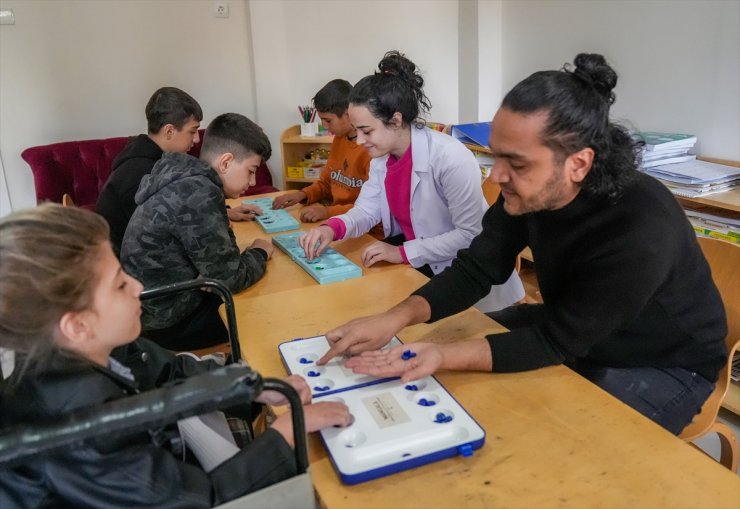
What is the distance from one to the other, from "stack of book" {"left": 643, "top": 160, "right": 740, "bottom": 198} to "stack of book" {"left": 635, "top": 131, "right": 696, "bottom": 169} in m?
0.08

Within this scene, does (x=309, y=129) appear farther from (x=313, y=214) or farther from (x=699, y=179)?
(x=699, y=179)

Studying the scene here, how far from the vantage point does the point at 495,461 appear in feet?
2.83

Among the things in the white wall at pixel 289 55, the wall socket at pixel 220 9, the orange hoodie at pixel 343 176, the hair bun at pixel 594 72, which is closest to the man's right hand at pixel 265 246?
the orange hoodie at pixel 343 176

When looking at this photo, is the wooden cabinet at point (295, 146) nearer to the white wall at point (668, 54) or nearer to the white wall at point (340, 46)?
the white wall at point (340, 46)

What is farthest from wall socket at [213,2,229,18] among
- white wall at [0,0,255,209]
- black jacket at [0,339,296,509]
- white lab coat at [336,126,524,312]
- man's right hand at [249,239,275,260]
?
black jacket at [0,339,296,509]

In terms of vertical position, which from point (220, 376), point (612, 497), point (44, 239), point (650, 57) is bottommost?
point (612, 497)

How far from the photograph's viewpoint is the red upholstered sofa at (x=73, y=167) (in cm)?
349

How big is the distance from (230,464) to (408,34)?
3847 millimetres

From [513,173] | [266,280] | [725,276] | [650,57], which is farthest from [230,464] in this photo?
[650,57]

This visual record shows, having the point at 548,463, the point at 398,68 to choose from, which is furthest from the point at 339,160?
the point at 548,463

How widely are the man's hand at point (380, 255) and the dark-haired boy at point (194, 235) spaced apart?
1.00ft

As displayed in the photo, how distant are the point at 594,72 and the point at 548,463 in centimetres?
73

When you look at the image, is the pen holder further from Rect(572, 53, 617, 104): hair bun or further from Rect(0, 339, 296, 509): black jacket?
Rect(0, 339, 296, 509): black jacket

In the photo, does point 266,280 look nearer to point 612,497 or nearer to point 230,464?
point 230,464
